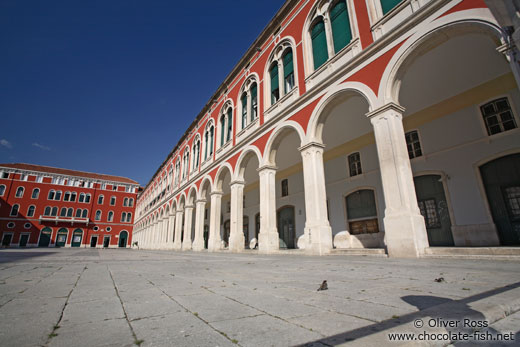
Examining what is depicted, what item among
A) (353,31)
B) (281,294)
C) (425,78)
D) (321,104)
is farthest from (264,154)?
(281,294)

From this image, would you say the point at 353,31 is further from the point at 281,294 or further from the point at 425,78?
the point at 281,294

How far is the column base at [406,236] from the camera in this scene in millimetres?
5945

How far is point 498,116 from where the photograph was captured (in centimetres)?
926

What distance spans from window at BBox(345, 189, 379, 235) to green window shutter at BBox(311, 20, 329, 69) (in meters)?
6.77

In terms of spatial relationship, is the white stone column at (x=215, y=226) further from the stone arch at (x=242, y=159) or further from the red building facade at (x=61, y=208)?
the red building facade at (x=61, y=208)

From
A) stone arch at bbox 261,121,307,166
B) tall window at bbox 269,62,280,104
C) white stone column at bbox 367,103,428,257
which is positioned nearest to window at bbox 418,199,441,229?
white stone column at bbox 367,103,428,257

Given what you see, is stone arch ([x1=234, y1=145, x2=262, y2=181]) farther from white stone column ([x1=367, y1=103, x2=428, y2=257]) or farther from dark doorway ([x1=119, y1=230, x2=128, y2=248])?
dark doorway ([x1=119, y1=230, x2=128, y2=248])

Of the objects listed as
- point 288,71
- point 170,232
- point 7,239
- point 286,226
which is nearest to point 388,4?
point 288,71

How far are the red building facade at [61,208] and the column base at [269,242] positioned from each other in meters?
43.6

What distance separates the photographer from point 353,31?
884cm

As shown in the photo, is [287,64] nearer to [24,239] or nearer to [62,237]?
[62,237]

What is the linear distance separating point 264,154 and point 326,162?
16.0 feet

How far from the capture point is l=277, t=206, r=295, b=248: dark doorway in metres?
17.0

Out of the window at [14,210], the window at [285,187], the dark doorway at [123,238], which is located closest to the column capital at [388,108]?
the window at [285,187]
